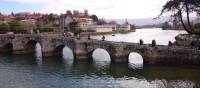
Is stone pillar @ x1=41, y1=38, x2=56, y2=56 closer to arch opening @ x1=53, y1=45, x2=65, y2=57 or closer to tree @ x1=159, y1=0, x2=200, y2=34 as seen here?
arch opening @ x1=53, y1=45, x2=65, y2=57

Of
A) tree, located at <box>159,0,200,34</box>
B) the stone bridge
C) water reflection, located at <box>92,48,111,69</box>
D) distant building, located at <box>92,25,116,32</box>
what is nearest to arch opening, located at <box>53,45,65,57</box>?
the stone bridge

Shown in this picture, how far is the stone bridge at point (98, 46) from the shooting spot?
4554cm

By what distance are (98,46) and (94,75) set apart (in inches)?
409

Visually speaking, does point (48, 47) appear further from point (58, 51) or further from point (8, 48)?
point (8, 48)

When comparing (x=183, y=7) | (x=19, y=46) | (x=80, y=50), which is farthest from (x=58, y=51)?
(x=183, y=7)

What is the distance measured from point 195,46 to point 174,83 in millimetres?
10796

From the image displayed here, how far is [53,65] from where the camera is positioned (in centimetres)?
5356

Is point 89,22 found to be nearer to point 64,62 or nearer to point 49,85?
point 64,62

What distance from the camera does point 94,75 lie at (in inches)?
1756

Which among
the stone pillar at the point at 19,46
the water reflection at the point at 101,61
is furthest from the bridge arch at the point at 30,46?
the water reflection at the point at 101,61

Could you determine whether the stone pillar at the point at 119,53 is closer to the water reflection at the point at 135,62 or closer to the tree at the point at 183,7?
the water reflection at the point at 135,62

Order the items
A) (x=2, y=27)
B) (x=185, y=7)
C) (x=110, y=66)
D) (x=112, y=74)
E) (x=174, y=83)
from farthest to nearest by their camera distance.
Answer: (x=2, y=27), (x=110, y=66), (x=112, y=74), (x=174, y=83), (x=185, y=7)

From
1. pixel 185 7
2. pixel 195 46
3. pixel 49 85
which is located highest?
pixel 185 7

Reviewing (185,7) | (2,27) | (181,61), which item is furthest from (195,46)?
(2,27)
